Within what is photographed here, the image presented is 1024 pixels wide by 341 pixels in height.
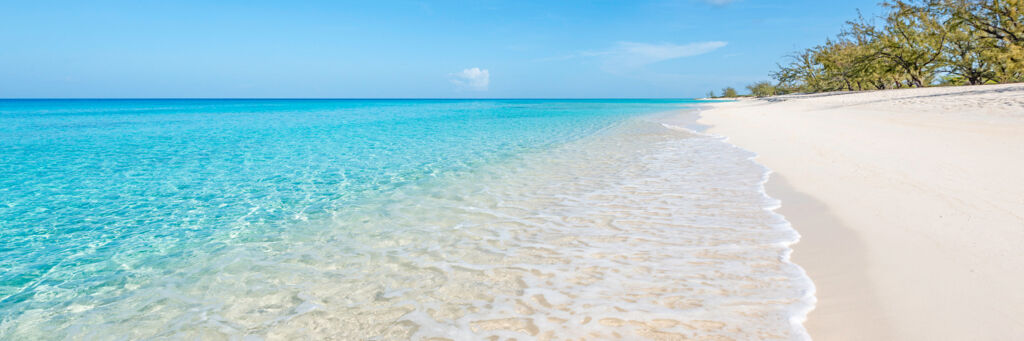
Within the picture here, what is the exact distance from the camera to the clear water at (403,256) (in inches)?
117

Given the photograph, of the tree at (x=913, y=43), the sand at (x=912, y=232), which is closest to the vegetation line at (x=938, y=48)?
the tree at (x=913, y=43)

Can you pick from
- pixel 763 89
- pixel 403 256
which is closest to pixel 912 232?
pixel 403 256

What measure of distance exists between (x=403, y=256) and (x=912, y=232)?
186 inches

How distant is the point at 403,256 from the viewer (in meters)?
4.20

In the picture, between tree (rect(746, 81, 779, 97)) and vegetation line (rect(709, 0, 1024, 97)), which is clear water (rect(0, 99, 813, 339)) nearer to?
vegetation line (rect(709, 0, 1024, 97))

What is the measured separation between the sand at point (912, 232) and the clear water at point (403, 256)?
0.95 ft

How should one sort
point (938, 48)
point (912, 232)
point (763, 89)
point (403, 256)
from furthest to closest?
1. point (763, 89)
2. point (938, 48)
3. point (403, 256)
4. point (912, 232)

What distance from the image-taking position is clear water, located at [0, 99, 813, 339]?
297cm

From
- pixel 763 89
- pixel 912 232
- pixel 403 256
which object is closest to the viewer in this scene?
pixel 912 232

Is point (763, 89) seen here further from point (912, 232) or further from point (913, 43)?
point (912, 232)

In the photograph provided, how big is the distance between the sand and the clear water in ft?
0.95

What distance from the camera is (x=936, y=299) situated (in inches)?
107

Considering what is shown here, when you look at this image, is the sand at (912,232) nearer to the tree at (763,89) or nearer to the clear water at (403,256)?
the clear water at (403,256)

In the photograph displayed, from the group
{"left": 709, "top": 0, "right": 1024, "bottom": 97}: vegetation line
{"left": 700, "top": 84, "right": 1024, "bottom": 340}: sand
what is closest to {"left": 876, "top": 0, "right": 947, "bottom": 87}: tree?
{"left": 709, "top": 0, "right": 1024, "bottom": 97}: vegetation line
